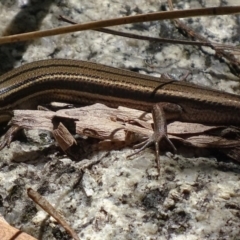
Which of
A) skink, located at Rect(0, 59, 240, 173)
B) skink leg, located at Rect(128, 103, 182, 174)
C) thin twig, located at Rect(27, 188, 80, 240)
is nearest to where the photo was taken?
thin twig, located at Rect(27, 188, 80, 240)

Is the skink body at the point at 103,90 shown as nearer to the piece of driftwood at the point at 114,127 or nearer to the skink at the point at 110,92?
the skink at the point at 110,92

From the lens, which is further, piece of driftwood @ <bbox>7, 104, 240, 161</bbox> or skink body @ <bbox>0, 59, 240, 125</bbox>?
skink body @ <bbox>0, 59, 240, 125</bbox>

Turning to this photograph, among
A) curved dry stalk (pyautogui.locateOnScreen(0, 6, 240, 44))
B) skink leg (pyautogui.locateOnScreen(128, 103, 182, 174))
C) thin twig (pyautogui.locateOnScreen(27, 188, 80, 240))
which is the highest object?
curved dry stalk (pyautogui.locateOnScreen(0, 6, 240, 44))

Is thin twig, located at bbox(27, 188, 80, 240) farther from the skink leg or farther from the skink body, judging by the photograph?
the skink body

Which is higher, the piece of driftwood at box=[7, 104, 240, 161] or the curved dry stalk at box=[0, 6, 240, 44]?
the curved dry stalk at box=[0, 6, 240, 44]

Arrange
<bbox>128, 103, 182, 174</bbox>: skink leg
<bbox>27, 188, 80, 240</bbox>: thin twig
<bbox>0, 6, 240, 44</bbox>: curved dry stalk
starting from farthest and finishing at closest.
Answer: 1. <bbox>128, 103, 182, 174</bbox>: skink leg
2. <bbox>27, 188, 80, 240</bbox>: thin twig
3. <bbox>0, 6, 240, 44</bbox>: curved dry stalk

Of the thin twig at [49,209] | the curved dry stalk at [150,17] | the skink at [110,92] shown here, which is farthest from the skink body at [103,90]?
the thin twig at [49,209]

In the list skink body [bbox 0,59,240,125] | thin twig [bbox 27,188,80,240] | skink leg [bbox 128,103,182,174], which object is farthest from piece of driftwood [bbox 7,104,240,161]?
thin twig [bbox 27,188,80,240]
